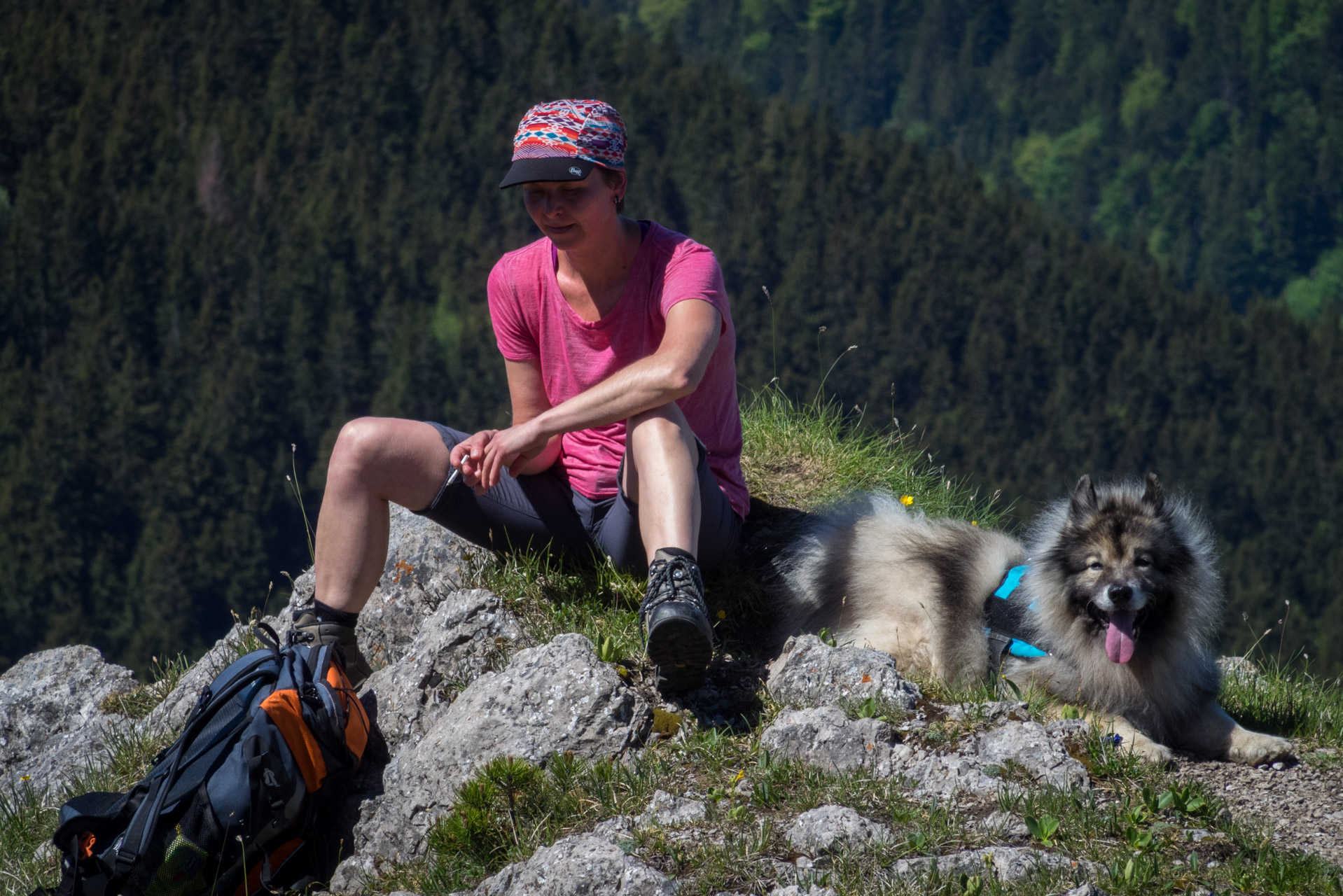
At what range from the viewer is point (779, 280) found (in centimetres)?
8262

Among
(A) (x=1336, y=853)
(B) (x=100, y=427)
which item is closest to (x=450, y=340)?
(B) (x=100, y=427)

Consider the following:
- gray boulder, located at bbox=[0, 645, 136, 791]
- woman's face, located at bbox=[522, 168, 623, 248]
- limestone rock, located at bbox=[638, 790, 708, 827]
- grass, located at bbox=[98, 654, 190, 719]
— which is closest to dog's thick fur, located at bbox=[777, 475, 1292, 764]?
limestone rock, located at bbox=[638, 790, 708, 827]

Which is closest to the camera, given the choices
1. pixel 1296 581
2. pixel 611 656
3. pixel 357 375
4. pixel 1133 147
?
pixel 611 656

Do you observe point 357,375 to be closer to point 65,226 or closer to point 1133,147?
point 65,226

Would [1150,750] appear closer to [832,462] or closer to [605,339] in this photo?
[605,339]

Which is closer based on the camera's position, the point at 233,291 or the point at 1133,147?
the point at 233,291

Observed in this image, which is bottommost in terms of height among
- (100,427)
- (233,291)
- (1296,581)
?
(1296,581)

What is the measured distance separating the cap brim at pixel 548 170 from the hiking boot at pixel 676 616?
1.08 m

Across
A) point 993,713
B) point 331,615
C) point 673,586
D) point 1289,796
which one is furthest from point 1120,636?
point 331,615

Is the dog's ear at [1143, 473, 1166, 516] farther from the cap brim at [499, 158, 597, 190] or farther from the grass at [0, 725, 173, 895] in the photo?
the grass at [0, 725, 173, 895]

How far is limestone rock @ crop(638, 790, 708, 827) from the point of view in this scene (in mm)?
3120

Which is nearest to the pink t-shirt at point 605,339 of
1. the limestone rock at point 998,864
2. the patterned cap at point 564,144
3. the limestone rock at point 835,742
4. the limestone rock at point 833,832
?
the patterned cap at point 564,144

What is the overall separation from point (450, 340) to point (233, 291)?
1364 cm

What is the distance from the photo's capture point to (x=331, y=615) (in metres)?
3.78
